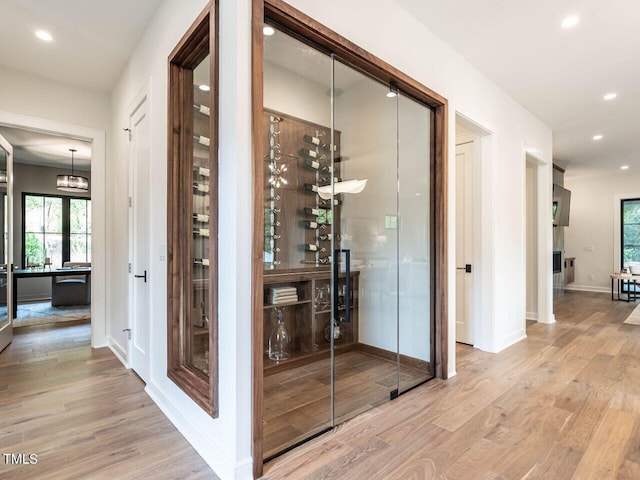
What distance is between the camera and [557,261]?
22.6ft

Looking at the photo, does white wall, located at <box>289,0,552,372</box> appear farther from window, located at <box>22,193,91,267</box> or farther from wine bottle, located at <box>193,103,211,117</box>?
window, located at <box>22,193,91,267</box>

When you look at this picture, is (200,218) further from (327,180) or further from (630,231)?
(630,231)

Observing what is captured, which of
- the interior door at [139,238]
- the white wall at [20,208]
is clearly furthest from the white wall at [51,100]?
the white wall at [20,208]

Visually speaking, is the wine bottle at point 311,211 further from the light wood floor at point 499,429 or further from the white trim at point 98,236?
the white trim at point 98,236

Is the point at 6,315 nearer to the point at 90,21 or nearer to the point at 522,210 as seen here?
the point at 90,21

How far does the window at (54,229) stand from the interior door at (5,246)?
3.85 metres

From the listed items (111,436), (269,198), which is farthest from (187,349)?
(269,198)

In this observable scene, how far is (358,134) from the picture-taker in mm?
2885

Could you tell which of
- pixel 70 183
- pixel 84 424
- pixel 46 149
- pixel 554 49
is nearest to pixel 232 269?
pixel 84 424

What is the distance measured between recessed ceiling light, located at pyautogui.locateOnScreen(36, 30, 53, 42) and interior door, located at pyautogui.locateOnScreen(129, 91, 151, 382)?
0.83 meters

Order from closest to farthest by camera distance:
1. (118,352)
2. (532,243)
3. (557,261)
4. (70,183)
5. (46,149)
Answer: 1. (118,352)
2. (532,243)
3. (70,183)
4. (46,149)
5. (557,261)

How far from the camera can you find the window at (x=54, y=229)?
7.39 metres

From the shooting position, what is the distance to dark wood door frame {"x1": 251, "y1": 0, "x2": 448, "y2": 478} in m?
1.74

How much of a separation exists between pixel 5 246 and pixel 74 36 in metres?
2.60
